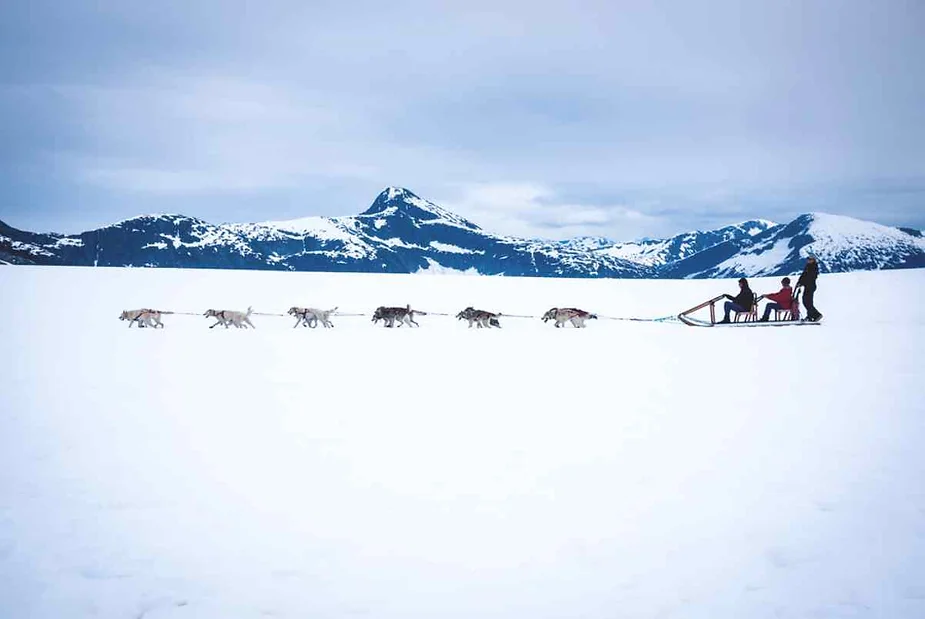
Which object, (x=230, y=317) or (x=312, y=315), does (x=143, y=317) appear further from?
(x=312, y=315)

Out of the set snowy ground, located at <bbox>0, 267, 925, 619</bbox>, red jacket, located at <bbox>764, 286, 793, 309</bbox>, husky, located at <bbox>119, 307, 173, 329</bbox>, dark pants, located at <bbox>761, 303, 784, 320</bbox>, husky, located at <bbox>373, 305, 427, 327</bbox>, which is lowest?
snowy ground, located at <bbox>0, 267, 925, 619</bbox>

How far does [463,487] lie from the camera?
6379 mm

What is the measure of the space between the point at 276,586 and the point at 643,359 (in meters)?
11.7

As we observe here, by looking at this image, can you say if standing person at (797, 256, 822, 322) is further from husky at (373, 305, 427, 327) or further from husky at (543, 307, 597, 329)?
husky at (373, 305, 427, 327)

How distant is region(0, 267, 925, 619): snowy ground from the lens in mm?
4508

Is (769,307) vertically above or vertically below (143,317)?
above

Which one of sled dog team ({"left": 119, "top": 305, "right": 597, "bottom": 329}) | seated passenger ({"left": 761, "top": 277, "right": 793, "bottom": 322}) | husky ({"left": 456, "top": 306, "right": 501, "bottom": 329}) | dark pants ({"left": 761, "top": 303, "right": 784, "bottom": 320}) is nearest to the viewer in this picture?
seated passenger ({"left": 761, "top": 277, "right": 793, "bottom": 322})

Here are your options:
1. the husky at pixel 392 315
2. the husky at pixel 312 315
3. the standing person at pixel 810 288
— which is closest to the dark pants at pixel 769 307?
the standing person at pixel 810 288

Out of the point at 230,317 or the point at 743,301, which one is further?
the point at 230,317

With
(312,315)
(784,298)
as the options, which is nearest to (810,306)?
(784,298)

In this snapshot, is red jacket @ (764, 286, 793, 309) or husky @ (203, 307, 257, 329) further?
husky @ (203, 307, 257, 329)

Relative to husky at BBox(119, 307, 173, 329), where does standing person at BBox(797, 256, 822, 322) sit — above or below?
above

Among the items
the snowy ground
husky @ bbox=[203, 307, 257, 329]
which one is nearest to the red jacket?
the snowy ground

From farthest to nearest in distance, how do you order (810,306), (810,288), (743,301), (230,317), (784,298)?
(810,288) < (810,306) < (230,317) < (743,301) < (784,298)
